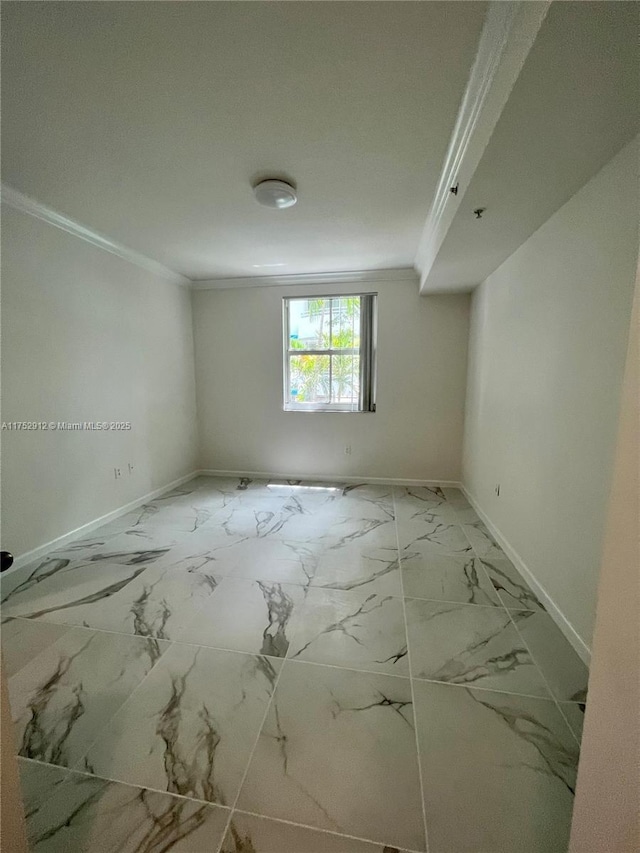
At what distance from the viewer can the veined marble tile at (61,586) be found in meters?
1.75

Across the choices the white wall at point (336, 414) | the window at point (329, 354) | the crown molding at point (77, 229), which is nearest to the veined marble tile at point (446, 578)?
the white wall at point (336, 414)

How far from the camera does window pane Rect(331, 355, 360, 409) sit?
393 centimetres

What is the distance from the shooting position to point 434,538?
2.55 meters

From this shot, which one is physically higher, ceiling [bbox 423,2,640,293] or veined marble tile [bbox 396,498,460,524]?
ceiling [bbox 423,2,640,293]

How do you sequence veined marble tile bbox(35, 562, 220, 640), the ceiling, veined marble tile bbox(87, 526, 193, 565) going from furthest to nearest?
veined marble tile bbox(87, 526, 193, 565) → veined marble tile bbox(35, 562, 220, 640) → the ceiling

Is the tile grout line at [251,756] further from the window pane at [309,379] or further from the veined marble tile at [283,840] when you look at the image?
the window pane at [309,379]

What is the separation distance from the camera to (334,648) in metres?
1.49

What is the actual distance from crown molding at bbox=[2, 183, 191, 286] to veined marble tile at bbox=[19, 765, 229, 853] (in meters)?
2.98

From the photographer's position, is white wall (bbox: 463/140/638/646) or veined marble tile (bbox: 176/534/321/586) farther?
veined marble tile (bbox: 176/534/321/586)

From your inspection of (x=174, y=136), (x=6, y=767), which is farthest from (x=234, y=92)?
(x=6, y=767)

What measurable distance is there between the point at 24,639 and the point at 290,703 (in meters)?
1.35

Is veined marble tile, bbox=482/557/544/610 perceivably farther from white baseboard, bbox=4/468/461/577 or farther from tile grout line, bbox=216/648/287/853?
white baseboard, bbox=4/468/461/577

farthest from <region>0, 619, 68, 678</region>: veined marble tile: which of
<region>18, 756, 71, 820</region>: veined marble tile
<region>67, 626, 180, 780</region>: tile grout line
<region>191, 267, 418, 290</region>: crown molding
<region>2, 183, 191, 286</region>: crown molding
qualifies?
<region>191, 267, 418, 290</region>: crown molding

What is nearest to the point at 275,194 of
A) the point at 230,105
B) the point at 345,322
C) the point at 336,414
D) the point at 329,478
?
the point at 230,105
